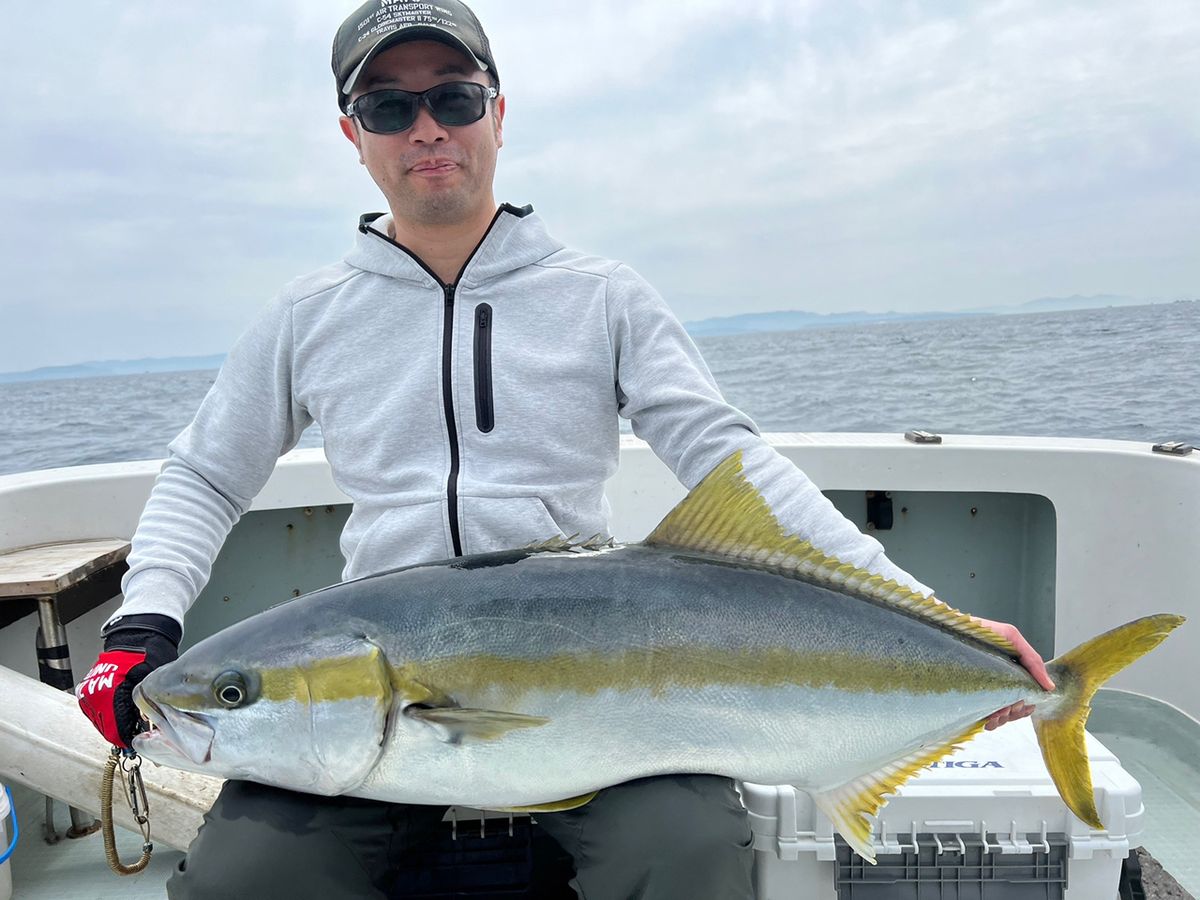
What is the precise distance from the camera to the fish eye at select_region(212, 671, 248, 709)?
138 cm

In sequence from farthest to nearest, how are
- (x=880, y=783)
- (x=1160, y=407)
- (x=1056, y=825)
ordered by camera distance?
(x=1160, y=407)
(x=1056, y=825)
(x=880, y=783)

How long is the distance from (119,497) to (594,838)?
2884 mm

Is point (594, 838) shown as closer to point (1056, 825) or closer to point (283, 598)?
point (1056, 825)

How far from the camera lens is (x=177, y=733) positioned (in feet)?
4.59

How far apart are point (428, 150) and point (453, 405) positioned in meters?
0.63

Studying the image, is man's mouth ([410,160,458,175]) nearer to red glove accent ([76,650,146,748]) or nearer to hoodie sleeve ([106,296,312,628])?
hoodie sleeve ([106,296,312,628])

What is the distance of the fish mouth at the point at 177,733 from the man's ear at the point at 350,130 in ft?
4.84

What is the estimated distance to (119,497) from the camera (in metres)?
3.61

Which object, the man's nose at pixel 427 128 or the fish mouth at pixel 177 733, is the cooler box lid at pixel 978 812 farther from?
the man's nose at pixel 427 128

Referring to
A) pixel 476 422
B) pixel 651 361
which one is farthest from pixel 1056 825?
pixel 476 422

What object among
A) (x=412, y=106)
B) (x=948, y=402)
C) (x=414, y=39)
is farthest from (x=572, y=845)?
(x=948, y=402)

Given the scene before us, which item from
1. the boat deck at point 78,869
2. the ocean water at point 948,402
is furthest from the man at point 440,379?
the ocean water at point 948,402

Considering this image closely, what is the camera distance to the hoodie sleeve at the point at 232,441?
2.13 m

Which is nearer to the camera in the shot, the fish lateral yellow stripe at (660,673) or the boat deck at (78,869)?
the fish lateral yellow stripe at (660,673)
